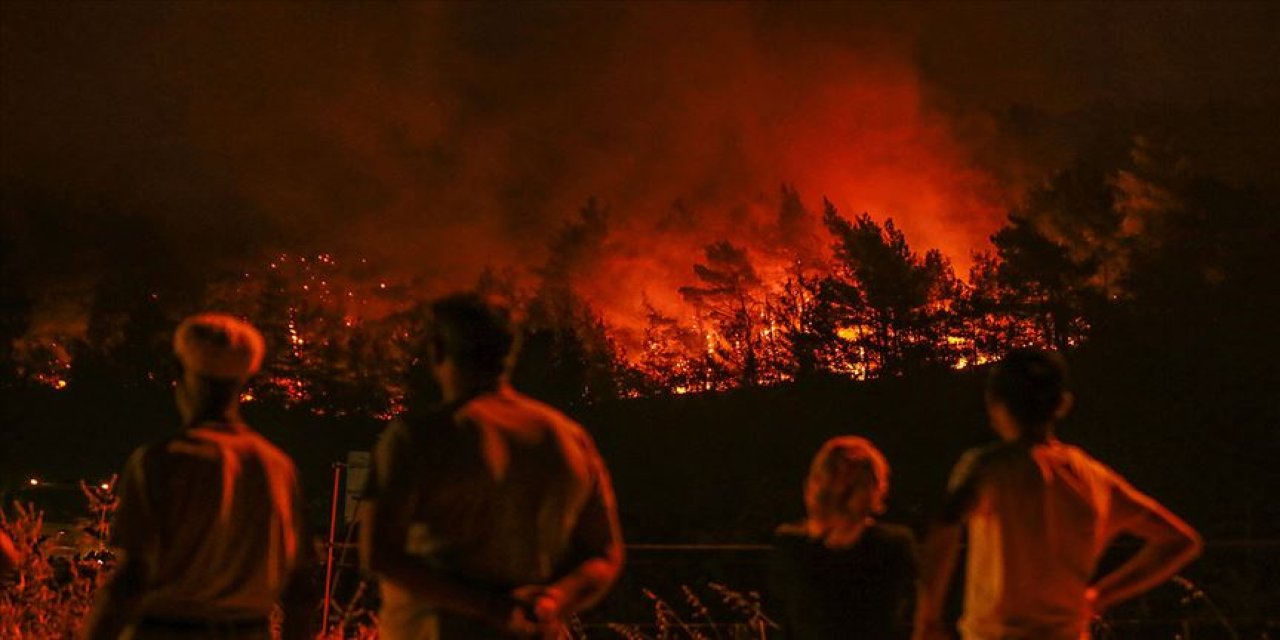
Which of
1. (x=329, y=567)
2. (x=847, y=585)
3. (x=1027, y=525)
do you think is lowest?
(x=847, y=585)

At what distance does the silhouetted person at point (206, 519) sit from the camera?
121 inches

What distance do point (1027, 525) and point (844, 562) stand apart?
22.9 inches

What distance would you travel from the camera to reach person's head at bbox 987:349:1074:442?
11.7 feet

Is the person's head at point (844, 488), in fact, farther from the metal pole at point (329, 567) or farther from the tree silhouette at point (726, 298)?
the tree silhouette at point (726, 298)

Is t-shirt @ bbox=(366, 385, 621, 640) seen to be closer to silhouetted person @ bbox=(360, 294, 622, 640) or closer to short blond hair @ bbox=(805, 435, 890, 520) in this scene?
silhouetted person @ bbox=(360, 294, 622, 640)

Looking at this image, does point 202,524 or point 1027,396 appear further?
point 1027,396

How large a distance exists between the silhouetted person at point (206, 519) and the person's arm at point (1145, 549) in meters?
2.22

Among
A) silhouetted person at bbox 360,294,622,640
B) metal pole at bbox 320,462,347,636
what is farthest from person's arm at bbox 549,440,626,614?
metal pole at bbox 320,462,347,636

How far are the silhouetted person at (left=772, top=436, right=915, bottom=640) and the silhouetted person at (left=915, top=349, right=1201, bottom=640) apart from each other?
0.68 ft

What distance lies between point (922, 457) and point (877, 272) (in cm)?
750

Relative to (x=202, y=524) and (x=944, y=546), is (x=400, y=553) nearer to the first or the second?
(x=202, y=524)

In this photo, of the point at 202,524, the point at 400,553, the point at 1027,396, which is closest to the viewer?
the point at 400,553

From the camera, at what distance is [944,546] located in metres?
3.50

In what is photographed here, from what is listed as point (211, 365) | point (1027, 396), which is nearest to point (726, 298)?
point (1027, 396)
